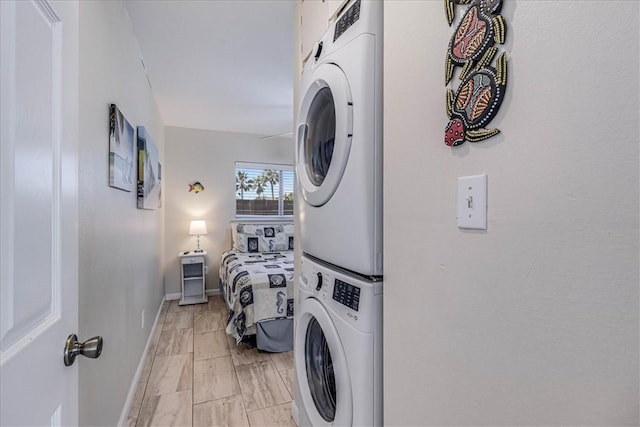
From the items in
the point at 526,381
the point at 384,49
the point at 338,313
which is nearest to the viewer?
the point at 526,381

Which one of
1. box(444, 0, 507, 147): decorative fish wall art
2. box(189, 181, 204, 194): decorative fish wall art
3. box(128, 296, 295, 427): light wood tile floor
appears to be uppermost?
box(189, 181, 204, 194): decorative fish wall art

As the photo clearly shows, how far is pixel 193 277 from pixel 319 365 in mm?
3337

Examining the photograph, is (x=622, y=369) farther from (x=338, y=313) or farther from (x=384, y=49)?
(x=384, y=49)

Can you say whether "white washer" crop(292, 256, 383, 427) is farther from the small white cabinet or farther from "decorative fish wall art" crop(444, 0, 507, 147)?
the small white cabinet

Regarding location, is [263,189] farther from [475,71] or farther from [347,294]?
[475,71]

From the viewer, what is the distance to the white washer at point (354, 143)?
2.87ft

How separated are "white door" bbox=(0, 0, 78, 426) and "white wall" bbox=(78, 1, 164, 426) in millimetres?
530

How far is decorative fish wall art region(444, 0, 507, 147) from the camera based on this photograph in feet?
1.69

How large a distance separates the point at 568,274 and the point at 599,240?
6cm

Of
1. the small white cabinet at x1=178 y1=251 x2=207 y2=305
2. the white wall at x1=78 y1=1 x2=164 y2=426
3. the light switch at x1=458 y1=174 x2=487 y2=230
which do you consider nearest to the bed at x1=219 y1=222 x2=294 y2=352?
the white wall at x1=78 y1=1 x2=164 y2=426

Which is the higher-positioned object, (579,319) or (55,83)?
(55,83)

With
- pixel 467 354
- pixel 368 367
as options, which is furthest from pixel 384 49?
pixel 368 367

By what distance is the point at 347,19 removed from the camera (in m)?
1.00

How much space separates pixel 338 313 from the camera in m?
0.97
